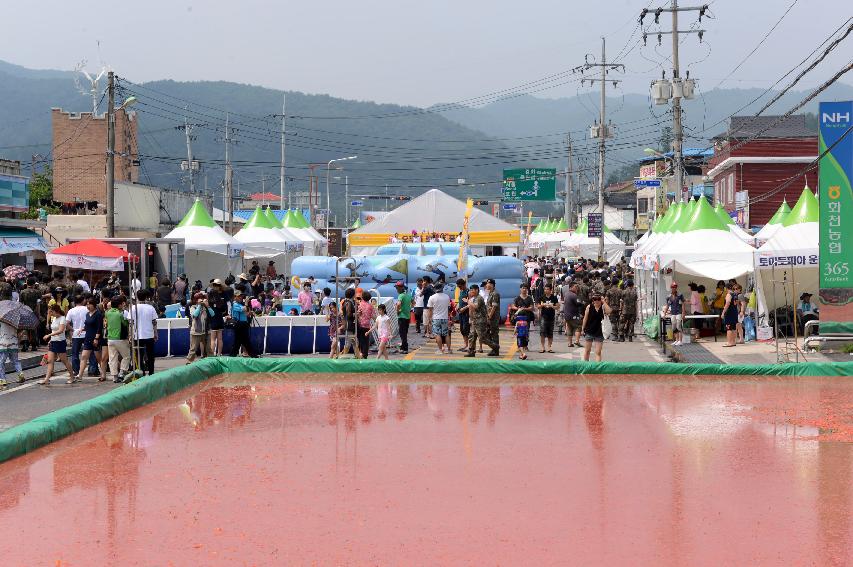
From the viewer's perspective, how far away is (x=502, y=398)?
52.1ft

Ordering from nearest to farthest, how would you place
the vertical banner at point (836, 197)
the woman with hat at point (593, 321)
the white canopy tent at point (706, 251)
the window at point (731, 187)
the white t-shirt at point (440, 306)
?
1. the woman with hat at point (593, 321)
2. the vertical banner at point (836, 197)
3. the white t-shirt at point (440, 306)
4. the white canopy tent at point (706, 251)
5. the window at point (731, 187)

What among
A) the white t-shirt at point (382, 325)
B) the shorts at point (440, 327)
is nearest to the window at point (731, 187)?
the shorts at point (440, 327)

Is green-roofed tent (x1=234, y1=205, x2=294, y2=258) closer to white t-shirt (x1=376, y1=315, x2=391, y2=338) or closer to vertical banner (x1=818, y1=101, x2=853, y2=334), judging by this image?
white t-shirt (x1=376, y1=315, x2=391, y2=338)

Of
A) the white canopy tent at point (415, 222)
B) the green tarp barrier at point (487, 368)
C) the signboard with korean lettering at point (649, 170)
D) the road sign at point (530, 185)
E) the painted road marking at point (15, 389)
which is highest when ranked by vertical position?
the signboard with korean lettering at point (649, 170)

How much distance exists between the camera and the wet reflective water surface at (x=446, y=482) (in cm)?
829

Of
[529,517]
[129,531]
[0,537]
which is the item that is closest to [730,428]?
[529,517]

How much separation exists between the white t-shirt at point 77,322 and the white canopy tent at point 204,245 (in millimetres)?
15882

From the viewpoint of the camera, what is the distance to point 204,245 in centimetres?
3488

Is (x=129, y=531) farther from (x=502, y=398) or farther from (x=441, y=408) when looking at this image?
(x=502, y=398)

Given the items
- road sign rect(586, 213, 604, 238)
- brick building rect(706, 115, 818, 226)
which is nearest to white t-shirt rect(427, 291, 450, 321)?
brick building rect(706, 115, 818, 226)

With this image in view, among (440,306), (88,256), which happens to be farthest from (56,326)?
(440,306)

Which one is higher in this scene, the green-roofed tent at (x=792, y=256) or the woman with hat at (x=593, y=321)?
the green-roofed tent at (x=792, y=256)

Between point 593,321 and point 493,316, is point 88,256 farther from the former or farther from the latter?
point 593,321

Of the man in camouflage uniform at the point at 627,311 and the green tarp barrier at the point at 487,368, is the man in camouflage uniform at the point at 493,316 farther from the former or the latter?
the man in camouflage uniform at the point at 627,311
